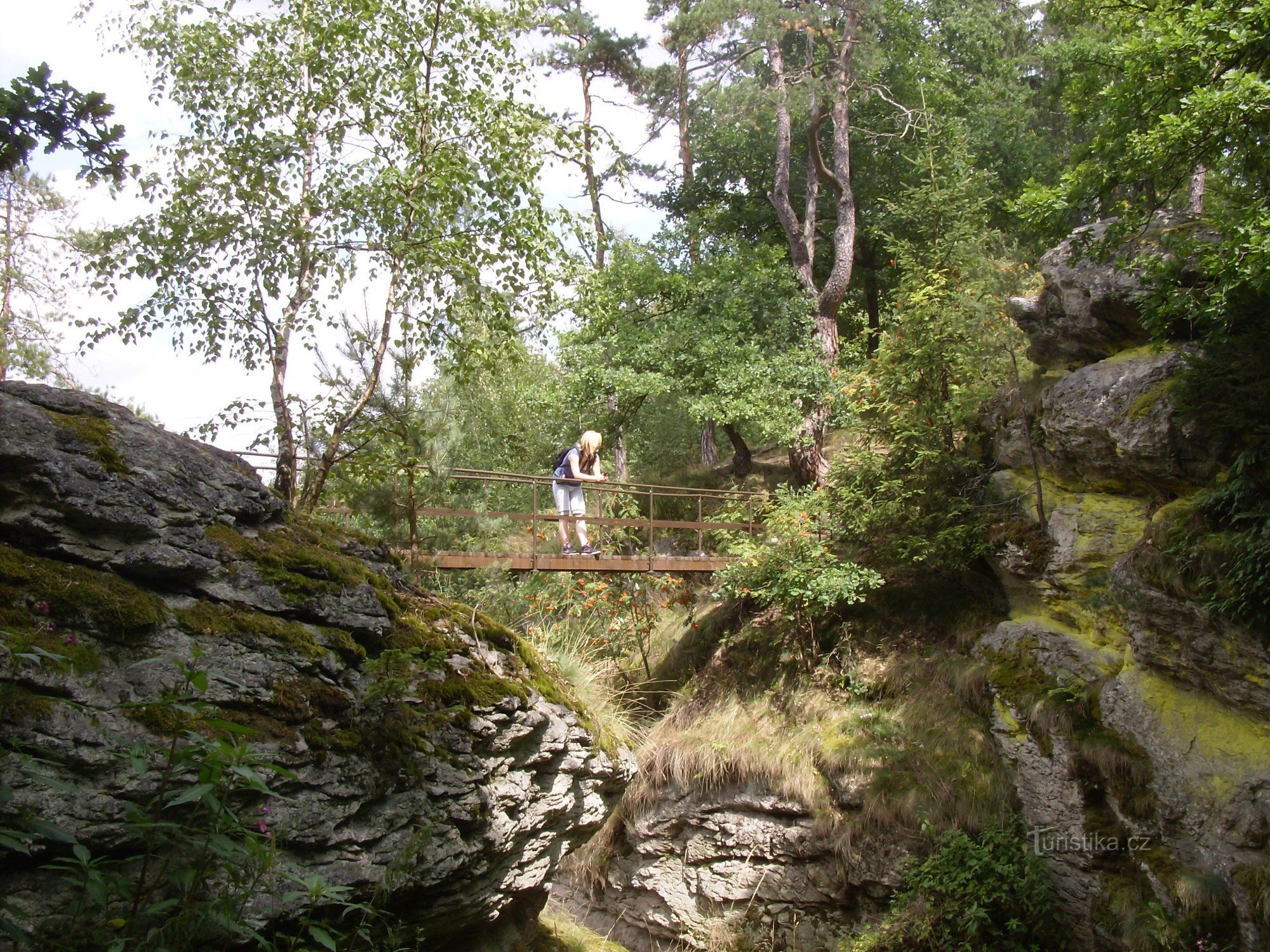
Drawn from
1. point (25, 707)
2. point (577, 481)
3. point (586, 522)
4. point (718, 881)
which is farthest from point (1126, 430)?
point (25, 707)

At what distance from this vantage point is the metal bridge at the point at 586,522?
7418 millimetres

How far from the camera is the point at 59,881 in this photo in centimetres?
287

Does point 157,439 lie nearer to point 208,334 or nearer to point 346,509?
point 346,509

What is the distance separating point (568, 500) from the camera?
944 cm

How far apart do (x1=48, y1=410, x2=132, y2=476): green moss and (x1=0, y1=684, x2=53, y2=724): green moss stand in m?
1.22

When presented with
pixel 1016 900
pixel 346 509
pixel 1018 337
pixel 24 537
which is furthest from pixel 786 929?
pixel 24 537

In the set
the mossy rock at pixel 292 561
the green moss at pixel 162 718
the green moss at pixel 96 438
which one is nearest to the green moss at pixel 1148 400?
the mossy rock at pixel 292 561

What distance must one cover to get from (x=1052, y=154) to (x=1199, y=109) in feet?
49.9

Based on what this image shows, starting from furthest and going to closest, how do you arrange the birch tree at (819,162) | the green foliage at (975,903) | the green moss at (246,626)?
the birch tree at (819,162)
the green foliage at (975,903)
the green moss at (246,626)

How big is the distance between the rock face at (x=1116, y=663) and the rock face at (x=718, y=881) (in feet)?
6.89

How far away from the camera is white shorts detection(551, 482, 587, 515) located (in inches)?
369

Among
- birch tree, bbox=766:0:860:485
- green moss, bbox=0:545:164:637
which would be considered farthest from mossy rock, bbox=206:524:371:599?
birch tree, bbox=766:0:860:485
